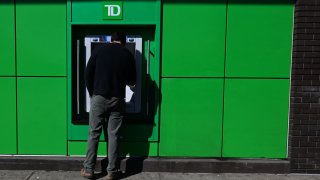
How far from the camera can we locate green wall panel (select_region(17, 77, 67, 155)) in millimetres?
5688

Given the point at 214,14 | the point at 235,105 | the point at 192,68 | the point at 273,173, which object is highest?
the point at 214,14

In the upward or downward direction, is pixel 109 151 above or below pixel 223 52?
below

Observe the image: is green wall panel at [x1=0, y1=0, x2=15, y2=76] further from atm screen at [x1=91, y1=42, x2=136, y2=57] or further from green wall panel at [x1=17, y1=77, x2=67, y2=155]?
atm screen at [x1=91, y1=42, x2=136, y2=57]

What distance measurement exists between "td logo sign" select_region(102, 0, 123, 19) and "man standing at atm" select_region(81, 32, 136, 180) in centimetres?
35

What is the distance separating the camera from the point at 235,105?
5.71 m

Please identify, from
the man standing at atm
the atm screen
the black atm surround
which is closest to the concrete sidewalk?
the man standing at atm

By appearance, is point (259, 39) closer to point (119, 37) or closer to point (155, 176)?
point (119, 37)

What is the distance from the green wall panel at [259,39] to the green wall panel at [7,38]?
278cm

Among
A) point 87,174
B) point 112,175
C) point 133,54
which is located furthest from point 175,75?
point 87,174

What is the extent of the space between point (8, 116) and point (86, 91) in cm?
106

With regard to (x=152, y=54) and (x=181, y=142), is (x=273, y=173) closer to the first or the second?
(x=181, y=142)

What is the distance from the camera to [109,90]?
5199 millimetres

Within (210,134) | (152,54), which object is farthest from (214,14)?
(210,134)

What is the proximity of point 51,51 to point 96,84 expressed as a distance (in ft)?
2.86
